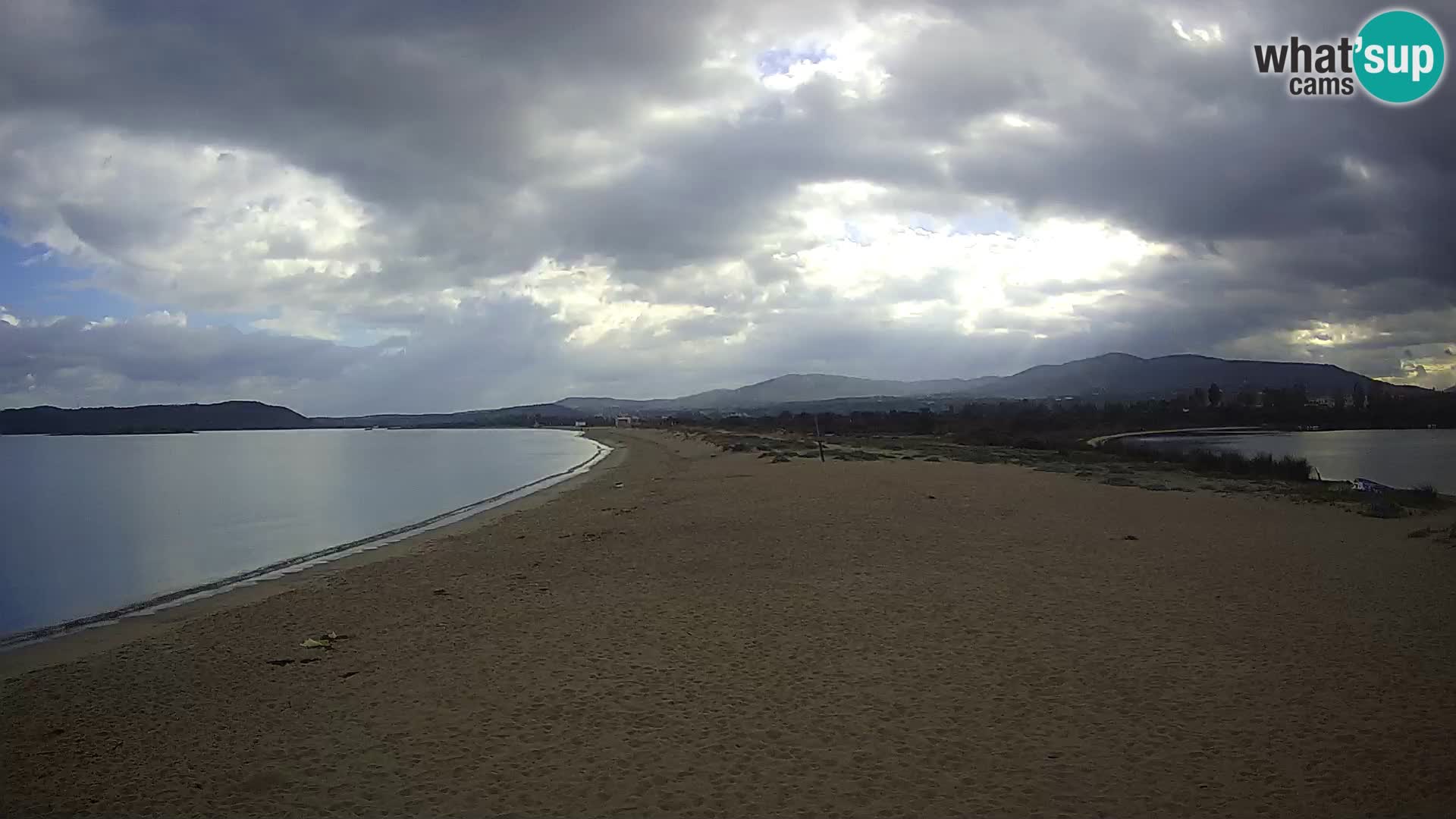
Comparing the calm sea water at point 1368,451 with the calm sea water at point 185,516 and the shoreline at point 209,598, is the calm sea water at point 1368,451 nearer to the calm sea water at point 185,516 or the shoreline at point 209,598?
the shoreline at point 209,598

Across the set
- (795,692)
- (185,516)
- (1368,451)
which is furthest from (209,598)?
(1368,451)

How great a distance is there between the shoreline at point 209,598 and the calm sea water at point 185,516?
54cm

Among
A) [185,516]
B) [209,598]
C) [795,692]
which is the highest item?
[795,692]

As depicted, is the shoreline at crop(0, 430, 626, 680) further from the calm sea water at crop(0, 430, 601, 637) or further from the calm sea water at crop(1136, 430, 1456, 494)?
the calm sea water at crop(1136, 430, 1456, 494)

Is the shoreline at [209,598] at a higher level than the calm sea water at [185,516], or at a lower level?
higher

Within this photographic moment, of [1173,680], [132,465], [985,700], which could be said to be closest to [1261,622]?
[1173,680]

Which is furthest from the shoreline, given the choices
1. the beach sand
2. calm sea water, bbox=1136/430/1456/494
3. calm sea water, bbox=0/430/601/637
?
calm sea water, bbox=1136/430/1456/494

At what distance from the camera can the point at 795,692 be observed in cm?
700

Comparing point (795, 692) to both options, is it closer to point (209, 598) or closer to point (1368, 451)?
point (209, 598)

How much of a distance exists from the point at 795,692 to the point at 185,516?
26.4 metres

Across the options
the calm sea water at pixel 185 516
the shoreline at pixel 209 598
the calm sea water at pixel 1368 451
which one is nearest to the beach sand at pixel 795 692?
the shoreline at pixel 209 598

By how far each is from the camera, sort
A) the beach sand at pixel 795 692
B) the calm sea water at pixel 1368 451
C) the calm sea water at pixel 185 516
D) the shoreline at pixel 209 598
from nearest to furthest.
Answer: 1. the beach sand at pixel 795 692
2. the shoreline at pixel 209 598
3. the calm sea water at pixel 185 516
4. the calm sea water at pixel 1368 451

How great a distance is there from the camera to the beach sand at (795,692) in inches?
206

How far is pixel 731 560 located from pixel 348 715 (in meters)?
7.13
